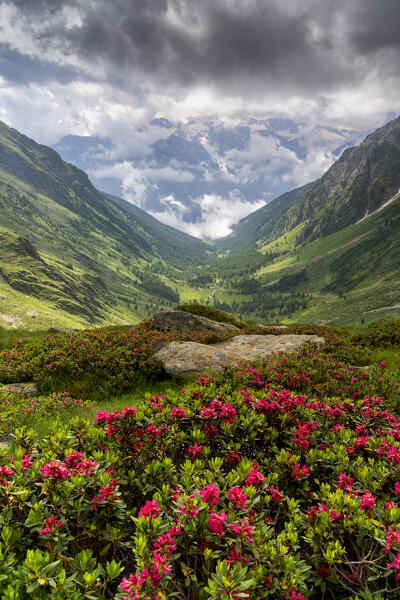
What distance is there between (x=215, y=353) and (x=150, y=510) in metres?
10.4

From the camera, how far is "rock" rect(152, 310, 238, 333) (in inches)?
810

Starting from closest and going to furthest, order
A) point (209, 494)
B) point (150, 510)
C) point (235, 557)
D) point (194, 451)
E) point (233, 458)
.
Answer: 1. point (235, 557)
2. point (150, 510)
3. point (209, 494)
4. point (194, 451)
5. point (233, 458)

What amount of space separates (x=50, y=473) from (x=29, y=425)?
20.4 ft

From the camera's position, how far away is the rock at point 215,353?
38.9ft

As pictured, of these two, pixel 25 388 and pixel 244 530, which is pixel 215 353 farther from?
pixel 244 530

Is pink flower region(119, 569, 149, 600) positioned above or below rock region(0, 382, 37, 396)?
above

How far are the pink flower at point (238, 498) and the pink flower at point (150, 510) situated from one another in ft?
2.82

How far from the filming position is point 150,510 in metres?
2.84

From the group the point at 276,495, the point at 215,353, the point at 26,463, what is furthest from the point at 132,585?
the point at 215,353

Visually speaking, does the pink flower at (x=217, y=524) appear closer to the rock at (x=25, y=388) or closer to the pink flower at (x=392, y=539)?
the pink flower at (x=392, y=539)

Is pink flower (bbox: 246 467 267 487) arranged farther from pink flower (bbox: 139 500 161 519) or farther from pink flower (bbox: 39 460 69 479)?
pink flower (bbox: 39 460 69 479)

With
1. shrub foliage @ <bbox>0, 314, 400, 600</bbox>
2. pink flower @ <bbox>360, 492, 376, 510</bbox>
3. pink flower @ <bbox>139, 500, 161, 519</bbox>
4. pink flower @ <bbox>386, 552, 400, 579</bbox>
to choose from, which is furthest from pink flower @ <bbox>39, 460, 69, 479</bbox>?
pink flower @ <bbox>360, 492, 376, 510</bbox>

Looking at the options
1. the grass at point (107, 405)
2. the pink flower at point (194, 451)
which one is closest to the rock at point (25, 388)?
the grass at point (107, 405)

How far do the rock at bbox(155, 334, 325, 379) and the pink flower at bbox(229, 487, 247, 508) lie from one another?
779cm
